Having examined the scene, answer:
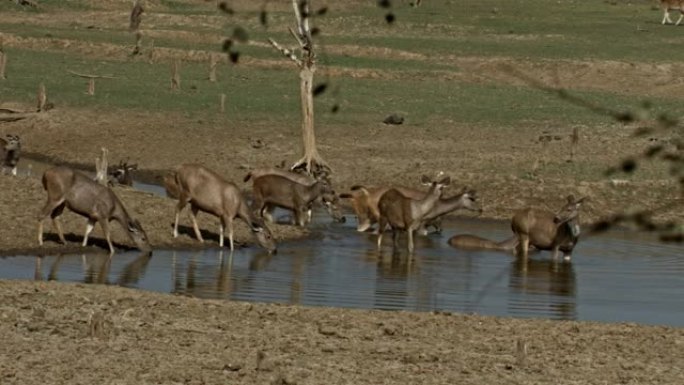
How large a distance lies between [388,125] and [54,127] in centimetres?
753

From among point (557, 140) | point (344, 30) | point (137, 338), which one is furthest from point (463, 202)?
point (344, 30)

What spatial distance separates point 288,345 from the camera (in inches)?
526

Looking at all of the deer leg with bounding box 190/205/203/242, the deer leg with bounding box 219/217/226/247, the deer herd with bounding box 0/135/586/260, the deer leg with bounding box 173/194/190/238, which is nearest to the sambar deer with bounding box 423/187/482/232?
the deer herd with bounding box 0/135/586/260

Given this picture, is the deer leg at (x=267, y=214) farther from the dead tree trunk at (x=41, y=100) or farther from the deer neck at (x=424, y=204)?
the dead tree trunk at (x=41, y=100)

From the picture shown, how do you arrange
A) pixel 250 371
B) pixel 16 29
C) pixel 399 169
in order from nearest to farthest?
1. pixel 250 371
2. pixel 399 169
3. pixel 16 29

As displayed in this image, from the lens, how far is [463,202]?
1027 inches

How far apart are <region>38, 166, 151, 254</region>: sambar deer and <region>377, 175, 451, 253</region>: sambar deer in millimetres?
4290

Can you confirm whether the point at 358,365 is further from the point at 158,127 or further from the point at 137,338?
the point at 158,127

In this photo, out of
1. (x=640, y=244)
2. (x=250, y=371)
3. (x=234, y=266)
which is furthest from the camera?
(x=640, y=244)

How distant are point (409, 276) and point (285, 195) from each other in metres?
5.75

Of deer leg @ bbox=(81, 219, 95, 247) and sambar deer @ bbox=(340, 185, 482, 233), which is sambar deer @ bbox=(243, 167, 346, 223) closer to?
sambar deer @ bbox=(340, 185, 482, 233)

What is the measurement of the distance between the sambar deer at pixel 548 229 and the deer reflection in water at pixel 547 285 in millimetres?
239

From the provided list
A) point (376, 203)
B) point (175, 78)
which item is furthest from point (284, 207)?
point (175, 78)

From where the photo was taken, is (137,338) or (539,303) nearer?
(137,338)
